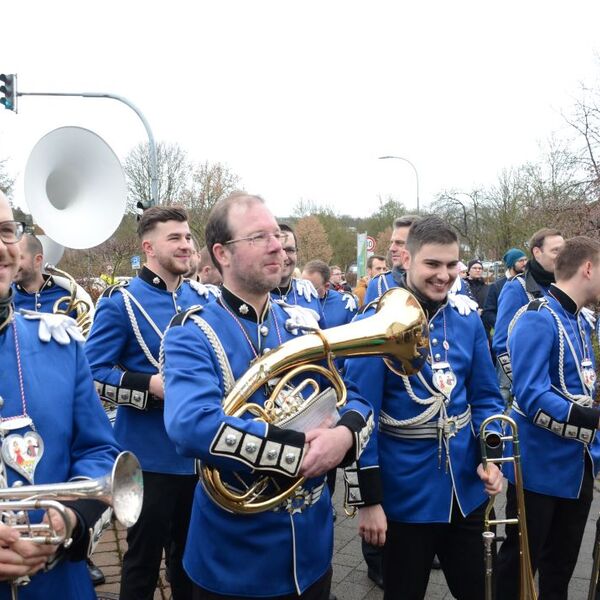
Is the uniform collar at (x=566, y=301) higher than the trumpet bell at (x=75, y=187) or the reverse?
the reverse

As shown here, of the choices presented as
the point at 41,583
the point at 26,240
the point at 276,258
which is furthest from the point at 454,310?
the point at 26,240

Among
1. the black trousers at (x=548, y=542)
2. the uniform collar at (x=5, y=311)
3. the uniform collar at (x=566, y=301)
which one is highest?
the uniform collar at (x=566, y=301)

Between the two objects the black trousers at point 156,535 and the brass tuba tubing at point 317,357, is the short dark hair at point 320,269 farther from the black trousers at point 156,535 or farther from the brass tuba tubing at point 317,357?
the brass tuba tubing at point 317,357

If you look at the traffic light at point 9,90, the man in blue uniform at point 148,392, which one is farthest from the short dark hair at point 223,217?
the traffic light at point 9,90

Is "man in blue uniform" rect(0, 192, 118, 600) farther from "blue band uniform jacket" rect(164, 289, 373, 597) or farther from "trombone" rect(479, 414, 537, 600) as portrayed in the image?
"trombone" rect(479, 414, 537, 600)

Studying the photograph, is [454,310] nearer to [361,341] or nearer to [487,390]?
[487,390]

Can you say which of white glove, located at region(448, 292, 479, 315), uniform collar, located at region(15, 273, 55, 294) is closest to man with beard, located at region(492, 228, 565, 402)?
white glove, located at region(448, 292, 479, 315)

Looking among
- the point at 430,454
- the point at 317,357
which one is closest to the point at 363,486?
the point at 430,454

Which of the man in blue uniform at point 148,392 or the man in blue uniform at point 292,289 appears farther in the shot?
the man in blue uniform at point 292,289

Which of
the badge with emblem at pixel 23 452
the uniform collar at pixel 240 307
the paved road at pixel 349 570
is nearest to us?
the badge with emblem at pixel 23 452

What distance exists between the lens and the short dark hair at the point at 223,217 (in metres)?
2.41

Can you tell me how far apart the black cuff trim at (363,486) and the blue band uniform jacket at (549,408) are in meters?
1.00

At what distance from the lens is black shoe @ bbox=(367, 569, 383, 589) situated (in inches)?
160

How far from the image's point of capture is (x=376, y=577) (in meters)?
4.10
